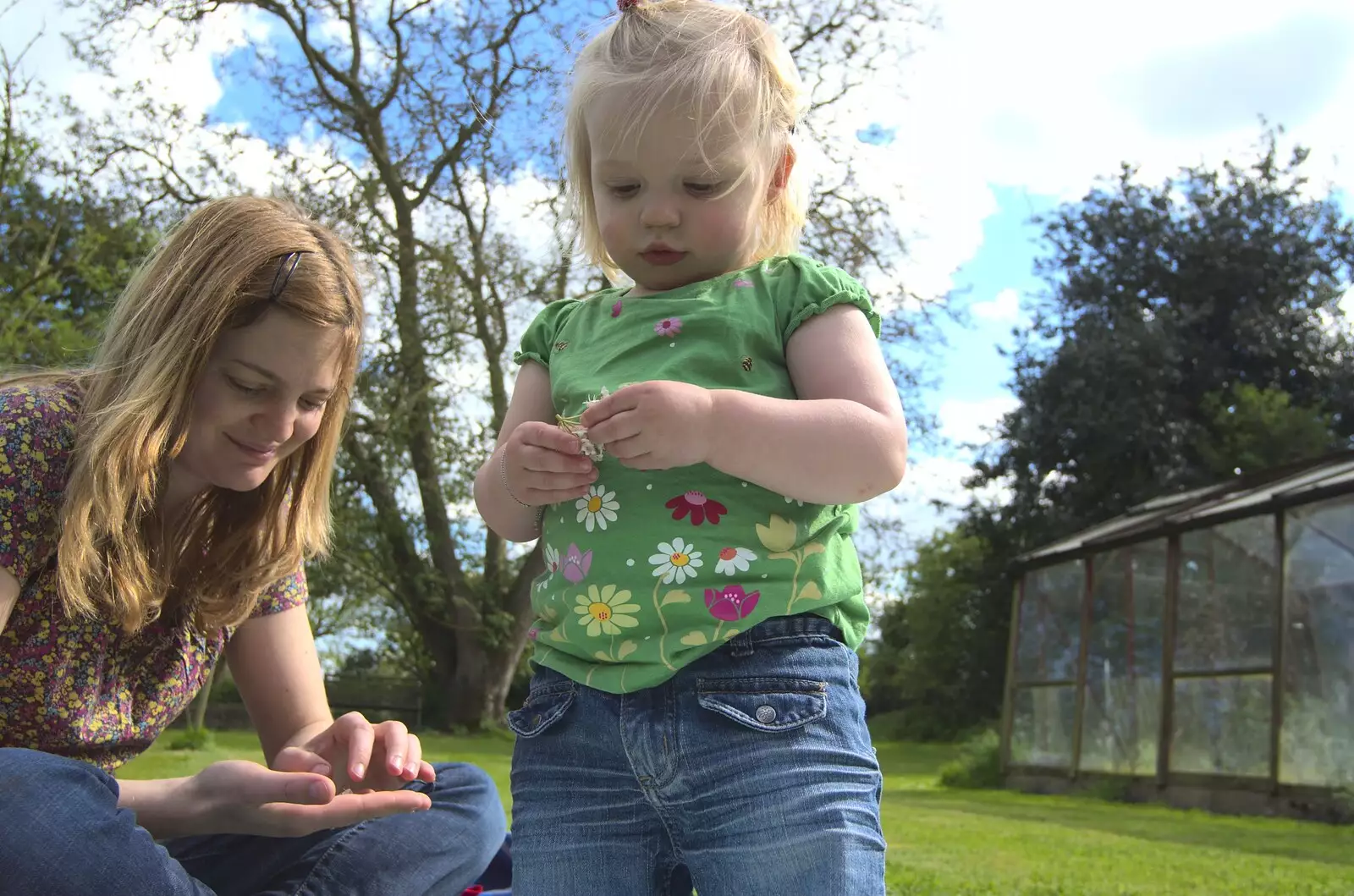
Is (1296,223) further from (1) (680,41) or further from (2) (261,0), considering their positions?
(1) (680,41)

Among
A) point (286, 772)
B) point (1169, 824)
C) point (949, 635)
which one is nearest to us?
point (286, 772)

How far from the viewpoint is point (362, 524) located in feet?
56.4

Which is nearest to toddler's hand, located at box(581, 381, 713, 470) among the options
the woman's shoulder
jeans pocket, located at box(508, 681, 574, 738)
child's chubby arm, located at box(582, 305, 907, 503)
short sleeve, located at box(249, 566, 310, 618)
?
child's chubby arm, located at box(582, 305, 907, 503)

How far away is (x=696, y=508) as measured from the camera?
1.75 meters

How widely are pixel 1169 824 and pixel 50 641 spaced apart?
28.6ft

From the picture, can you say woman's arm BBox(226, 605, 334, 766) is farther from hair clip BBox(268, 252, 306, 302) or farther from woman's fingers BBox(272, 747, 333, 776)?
hair clip BBox(268, 252, 306, 302)

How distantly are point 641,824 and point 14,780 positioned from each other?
3.33ft

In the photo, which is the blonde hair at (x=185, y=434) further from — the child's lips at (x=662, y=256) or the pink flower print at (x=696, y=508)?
the pink flower print at (x=696, y=508)

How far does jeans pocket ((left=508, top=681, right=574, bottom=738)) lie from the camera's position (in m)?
1.78

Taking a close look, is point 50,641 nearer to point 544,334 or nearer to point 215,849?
point 215,849

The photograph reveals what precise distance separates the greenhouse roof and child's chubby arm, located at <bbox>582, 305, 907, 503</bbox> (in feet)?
30.7

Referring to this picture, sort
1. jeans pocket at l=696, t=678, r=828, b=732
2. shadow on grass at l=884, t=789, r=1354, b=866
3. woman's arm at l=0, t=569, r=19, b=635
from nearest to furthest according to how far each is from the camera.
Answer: jeans pocket at l=696, t=678, r=828, b=732 < woman's arm at l=0, t=569, r=19, b=635 < shadow on grass at l=884, t=789, r=1354, b=866

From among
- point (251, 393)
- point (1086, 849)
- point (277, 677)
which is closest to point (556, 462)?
point (251, 393)

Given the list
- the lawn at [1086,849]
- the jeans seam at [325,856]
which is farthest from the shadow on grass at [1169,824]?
the jeans seam at [325,856]
